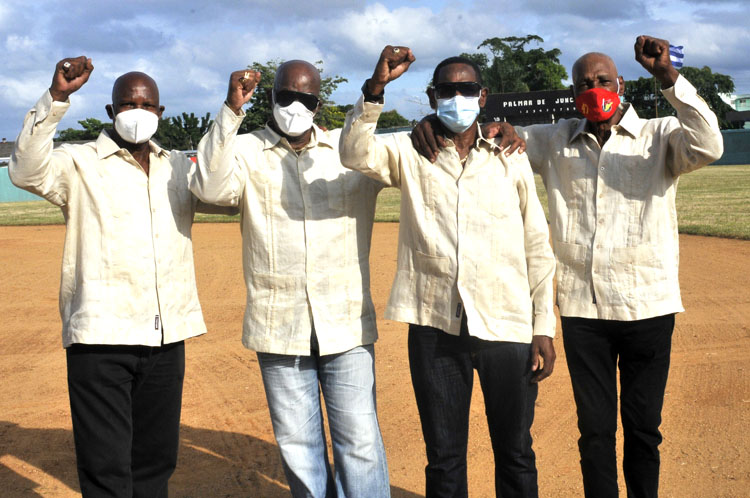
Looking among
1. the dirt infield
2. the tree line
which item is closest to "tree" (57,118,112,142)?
the tree line

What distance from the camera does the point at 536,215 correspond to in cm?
350

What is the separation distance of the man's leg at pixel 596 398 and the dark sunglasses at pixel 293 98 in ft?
5.32

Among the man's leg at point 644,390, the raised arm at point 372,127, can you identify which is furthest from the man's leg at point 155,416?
the man's leg at point 644,390

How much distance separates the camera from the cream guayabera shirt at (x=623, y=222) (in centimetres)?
370

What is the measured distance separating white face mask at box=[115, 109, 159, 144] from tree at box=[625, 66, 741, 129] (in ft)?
175

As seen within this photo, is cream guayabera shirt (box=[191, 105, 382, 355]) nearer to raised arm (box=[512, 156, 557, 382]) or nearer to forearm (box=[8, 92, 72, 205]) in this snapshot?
forearm (box=[8, 92, 72, 205])

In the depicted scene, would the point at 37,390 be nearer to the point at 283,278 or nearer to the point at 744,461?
the point at 283,278

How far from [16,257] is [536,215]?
11.9 meters

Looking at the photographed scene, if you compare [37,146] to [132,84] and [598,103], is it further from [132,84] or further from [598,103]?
[598,103]

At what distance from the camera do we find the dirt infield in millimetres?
4770

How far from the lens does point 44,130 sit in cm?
329

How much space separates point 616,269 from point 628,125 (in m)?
0.69

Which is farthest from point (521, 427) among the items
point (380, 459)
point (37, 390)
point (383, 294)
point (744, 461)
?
point (383, 294)

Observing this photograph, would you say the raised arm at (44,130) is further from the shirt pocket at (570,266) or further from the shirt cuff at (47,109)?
the shirt pocket at (570,266)
